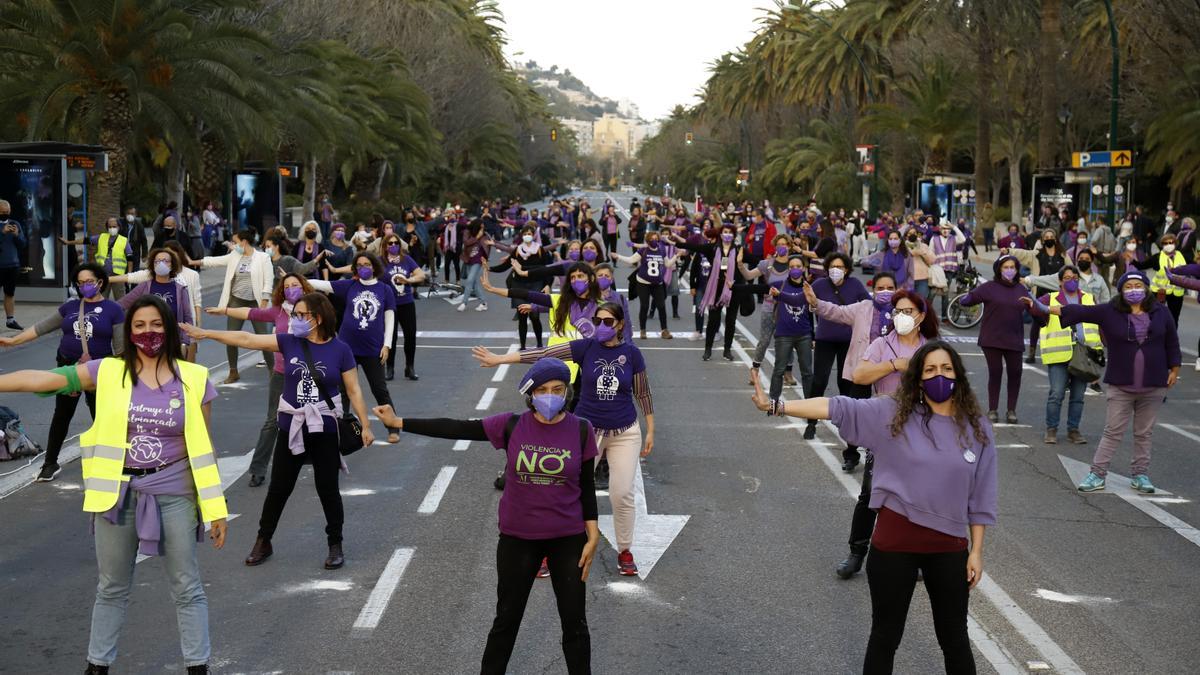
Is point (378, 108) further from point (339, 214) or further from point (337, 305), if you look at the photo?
point (337, 305)

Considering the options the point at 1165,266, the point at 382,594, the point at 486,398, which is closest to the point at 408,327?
the point at 486,398

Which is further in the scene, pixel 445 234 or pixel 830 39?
pixel 830 39

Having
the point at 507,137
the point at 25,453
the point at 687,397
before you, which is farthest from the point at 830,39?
the point at 25,453

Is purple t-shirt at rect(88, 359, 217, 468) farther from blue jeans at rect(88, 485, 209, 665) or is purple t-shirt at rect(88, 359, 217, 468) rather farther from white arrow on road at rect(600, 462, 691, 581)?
white arrow on road at rect(600, 462, 691, 581)

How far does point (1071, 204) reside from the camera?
139ft

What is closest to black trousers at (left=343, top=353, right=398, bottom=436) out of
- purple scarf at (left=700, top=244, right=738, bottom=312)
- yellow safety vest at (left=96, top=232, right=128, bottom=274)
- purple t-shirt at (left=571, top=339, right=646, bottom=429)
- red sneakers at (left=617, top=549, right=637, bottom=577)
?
purple t-shirt at (left=571, top=339, right=646, bottom=429)

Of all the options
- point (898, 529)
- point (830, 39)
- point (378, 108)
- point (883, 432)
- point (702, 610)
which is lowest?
point (702, 610)

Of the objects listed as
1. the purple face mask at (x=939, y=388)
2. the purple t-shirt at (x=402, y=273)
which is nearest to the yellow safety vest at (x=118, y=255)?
the purple t-shirt at (x=402, y=273)

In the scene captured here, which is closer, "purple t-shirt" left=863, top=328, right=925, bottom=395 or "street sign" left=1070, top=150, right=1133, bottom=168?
"purple t-shirt" left=863, top=328, right=925, bottom=395

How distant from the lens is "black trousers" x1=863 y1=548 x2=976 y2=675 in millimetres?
5488

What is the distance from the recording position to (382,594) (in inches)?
306

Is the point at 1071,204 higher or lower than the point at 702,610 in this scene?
higher

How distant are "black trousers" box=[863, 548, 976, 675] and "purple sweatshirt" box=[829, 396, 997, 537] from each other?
0.48 feet

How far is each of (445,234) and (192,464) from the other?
87.6 feet
